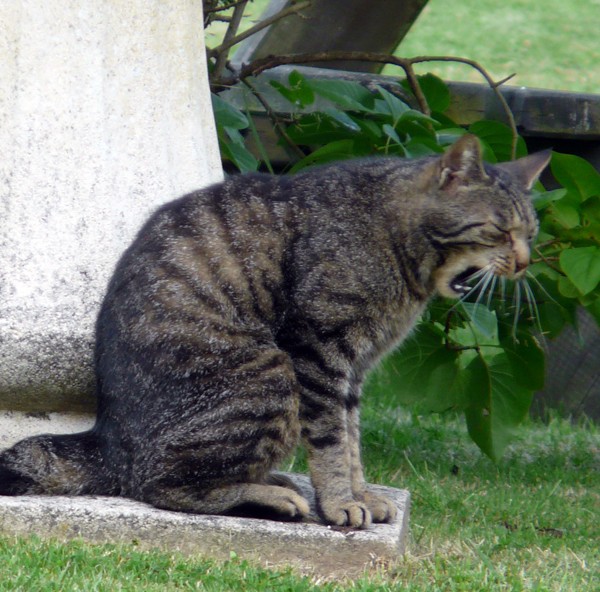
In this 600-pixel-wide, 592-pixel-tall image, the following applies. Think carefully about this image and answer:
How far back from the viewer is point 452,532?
3.68m

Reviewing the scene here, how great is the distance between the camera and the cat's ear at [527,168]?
3.67m

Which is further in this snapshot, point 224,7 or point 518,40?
point 518,40

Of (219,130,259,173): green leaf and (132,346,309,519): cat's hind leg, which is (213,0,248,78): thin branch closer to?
(219,130,259,173): green leaf

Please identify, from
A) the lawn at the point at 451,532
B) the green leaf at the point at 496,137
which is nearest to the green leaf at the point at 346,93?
the green leaf at the point at 496,137

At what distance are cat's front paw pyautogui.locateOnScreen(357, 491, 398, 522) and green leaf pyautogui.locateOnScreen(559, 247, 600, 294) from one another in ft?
3.85

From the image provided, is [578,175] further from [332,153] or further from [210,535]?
[210,535]

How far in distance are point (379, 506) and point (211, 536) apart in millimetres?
584

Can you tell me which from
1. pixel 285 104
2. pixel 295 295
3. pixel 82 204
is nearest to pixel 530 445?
pixel 285 104

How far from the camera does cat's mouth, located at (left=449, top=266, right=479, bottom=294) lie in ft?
11.4

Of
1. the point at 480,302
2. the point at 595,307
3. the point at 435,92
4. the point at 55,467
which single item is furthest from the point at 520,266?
the point at 55,467

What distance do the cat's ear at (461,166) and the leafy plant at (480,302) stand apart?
2.35ft

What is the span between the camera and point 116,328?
3172mm

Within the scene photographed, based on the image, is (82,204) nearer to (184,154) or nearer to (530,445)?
(184,154)

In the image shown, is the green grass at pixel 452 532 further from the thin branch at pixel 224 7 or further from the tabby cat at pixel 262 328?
the thin branch at pixel 224 7
